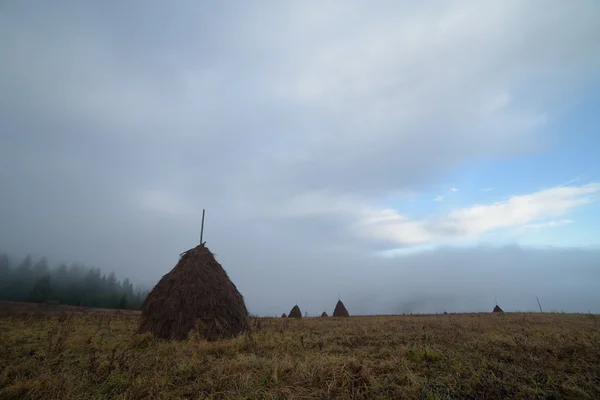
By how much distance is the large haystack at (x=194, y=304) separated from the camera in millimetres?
9633

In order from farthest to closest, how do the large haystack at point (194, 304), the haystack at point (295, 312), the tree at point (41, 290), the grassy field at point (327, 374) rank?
the tree at point (41, 290)
the haystack at point (295, 312)
the large haystack at point (194, 304)
the grassy field at point (327, 374)

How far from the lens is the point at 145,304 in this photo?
37.1ft

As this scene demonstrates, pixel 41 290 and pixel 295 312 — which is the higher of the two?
pixel 41 290

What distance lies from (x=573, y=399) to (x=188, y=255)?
11570 mm

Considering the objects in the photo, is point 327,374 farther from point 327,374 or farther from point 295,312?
point 295,312

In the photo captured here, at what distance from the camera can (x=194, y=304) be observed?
10.1 meters

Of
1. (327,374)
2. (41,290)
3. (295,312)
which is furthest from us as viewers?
(41,290)

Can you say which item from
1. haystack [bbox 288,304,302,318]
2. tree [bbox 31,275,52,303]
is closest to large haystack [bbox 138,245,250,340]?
haystack [bbox 288,304,302,318]

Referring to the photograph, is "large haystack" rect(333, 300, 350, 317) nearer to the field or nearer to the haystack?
the haystack

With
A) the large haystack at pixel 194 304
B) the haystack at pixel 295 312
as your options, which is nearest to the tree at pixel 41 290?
the haystack at pixel 295 312

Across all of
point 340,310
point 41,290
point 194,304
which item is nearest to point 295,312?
point 340,310

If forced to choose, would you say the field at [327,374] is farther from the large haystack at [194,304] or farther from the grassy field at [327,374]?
the large haystack at [194,304]

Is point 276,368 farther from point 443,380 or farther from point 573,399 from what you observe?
point 573,399

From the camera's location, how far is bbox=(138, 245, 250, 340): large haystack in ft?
31.6
